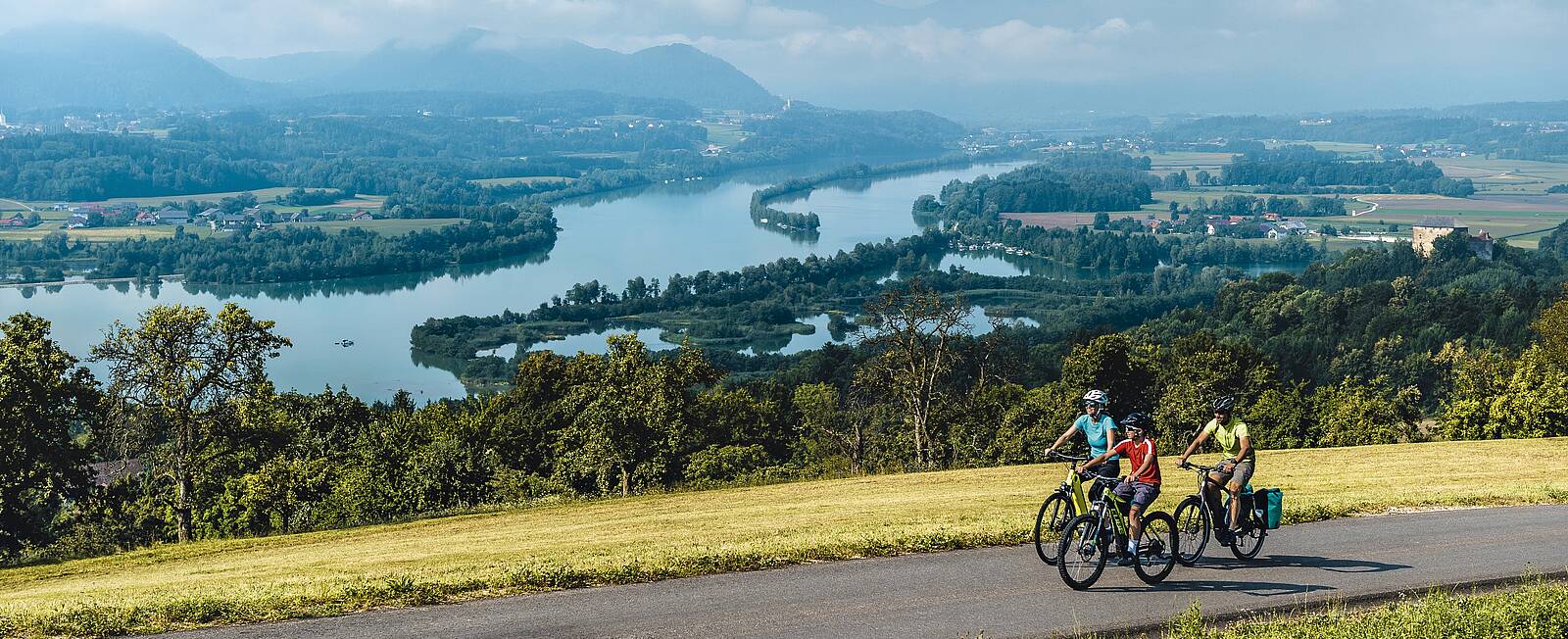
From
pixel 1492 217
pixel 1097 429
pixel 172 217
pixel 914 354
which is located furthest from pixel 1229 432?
pixel 172 217

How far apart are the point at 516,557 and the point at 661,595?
3281 millimetres

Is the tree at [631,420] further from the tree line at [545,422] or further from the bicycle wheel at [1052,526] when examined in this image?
the bicycle wheel at [1052,526]

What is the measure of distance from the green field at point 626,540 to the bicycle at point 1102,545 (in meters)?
2.21

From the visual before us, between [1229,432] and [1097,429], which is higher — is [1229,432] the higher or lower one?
the lower one

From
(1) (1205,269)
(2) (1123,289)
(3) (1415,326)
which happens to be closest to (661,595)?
(3) (1415,326)

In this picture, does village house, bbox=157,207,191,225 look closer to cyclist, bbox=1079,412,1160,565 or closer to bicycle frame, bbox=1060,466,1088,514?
bicycle frame, bbox=1060,466,1088,514

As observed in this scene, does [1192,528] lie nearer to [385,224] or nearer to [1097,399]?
[1097,399]

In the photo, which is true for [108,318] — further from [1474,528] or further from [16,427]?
[1474,528]

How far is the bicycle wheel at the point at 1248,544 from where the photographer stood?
13188 millimetres

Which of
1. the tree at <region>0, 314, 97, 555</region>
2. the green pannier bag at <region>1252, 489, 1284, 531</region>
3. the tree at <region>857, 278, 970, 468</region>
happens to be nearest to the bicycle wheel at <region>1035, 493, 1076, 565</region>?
the green pannier bag at <region>1252, 489, 1284, 531</region>

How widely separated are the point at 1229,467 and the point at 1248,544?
40.0 inches

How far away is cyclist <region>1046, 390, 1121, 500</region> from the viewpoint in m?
12.0

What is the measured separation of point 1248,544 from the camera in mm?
13305

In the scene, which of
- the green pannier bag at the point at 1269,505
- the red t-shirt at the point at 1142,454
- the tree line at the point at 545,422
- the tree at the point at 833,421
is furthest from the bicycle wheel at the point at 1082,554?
the tree at the point at 833,421
